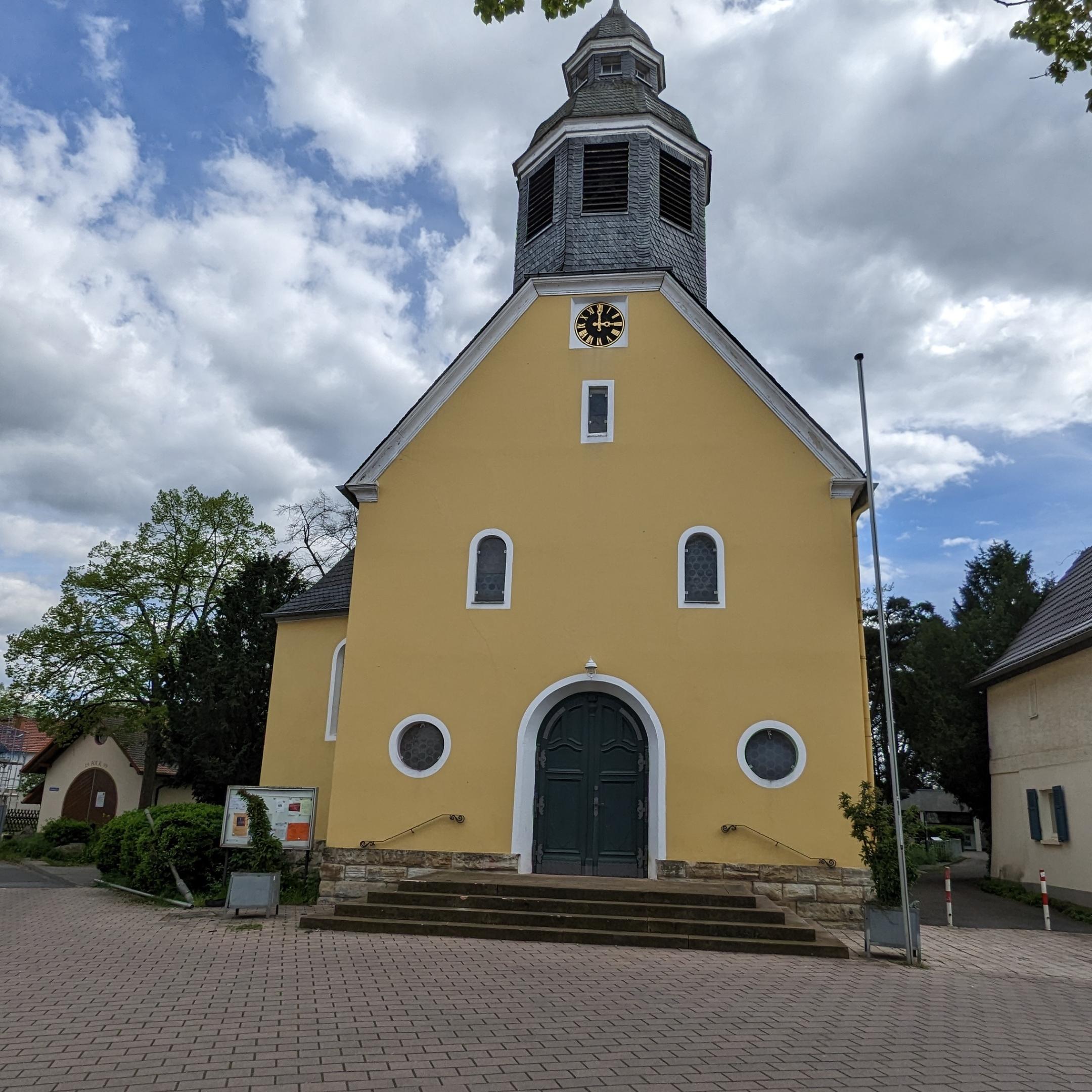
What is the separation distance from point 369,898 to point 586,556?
18.8 ft

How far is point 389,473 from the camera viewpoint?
14883mm

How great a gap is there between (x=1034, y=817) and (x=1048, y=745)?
5.21 feet

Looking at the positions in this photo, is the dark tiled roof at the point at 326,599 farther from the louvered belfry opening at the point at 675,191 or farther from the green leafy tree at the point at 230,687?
the louvered belfry opening at the point at 675,191

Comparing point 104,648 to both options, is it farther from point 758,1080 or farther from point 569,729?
point 758,1080

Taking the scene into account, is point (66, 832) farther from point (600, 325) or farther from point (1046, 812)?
point (1046, 812)

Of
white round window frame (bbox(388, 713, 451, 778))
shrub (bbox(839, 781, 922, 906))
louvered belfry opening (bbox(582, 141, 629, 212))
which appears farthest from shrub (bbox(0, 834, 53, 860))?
shrub (bbox(839, 781, 922, 906))

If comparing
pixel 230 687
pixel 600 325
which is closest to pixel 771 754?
pixel 600 325

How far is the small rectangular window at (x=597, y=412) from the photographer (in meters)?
14.5

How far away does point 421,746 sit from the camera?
13.6 m

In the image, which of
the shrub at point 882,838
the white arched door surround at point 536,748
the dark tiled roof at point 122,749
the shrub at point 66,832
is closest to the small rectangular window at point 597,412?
the white arched door surround at point 536,748

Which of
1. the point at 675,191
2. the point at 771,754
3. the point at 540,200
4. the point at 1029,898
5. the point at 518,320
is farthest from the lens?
the point at 1029,898

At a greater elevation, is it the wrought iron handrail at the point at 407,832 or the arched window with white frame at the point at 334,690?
the arched window with white frame at the point at 334,690

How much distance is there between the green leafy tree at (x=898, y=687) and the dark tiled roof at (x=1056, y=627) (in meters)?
2.97

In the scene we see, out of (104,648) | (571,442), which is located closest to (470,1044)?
(571,442)
